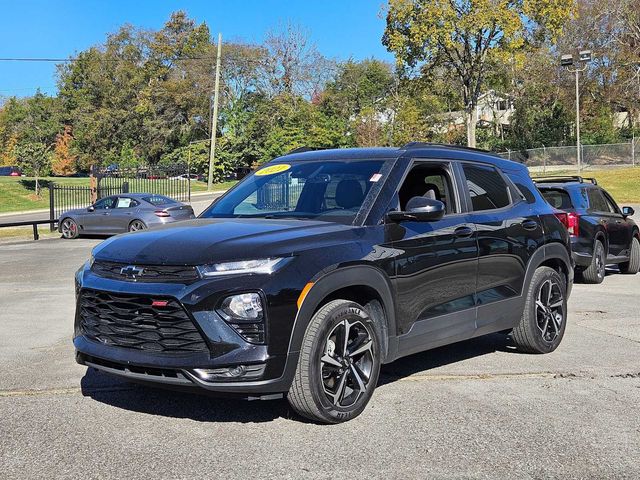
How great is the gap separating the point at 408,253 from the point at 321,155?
1.35m

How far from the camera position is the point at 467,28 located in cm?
3816

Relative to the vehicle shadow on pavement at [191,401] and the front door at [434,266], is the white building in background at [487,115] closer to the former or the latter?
the front door at [434,266]

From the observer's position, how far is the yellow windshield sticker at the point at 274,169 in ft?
18.8

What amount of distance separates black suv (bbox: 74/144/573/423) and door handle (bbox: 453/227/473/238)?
2cm

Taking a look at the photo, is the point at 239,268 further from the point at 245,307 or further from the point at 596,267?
the point at 596,267

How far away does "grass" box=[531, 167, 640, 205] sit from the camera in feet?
116

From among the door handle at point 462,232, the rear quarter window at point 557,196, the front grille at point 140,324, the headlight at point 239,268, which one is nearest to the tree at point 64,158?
the rear quarter window at point 557,196

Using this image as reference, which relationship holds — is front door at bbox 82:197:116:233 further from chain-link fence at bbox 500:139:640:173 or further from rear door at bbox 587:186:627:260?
chain-link fence at bbox 500:139:640:173

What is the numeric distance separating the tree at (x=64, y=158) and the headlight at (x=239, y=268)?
7972 centimetres

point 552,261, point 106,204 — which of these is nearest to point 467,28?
point 106,204

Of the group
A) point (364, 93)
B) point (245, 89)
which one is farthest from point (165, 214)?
point (364, 93)

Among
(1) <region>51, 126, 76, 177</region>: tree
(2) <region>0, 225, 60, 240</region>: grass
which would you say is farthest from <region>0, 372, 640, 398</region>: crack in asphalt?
(1) <region>51, 126, 76, 177</region>: tree

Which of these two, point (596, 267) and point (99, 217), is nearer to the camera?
point (596, 267)

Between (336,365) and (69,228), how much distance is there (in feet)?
63.4
